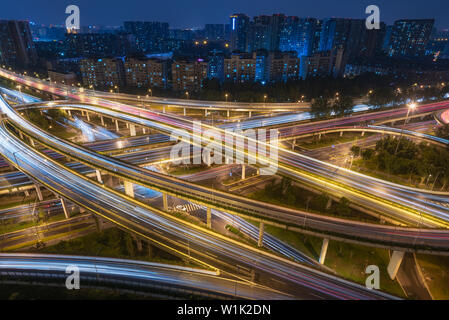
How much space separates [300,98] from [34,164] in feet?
281

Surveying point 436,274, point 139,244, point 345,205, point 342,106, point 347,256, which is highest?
point 342,106

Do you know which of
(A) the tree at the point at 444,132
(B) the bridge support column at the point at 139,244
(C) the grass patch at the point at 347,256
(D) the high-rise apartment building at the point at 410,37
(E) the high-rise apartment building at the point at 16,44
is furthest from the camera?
(D) the high-rise apartment building at the point at 410,37

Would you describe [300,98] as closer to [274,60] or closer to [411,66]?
[274,60]

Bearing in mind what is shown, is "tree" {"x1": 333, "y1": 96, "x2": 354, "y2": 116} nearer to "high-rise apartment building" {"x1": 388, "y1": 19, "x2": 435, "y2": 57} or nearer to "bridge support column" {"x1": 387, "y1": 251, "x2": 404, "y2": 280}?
"bridge support column" {"x1": 387, "y1": 251, "x2": 404, "y2": 280}

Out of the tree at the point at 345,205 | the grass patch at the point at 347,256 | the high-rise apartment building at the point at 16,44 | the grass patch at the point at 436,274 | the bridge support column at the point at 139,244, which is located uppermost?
the high-rise apartment building at the point at 16,44

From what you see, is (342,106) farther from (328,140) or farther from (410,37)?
(410,37)

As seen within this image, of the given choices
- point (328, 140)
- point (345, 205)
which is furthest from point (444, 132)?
point (345, 205)

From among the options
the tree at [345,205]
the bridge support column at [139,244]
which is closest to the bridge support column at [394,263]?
the tree at [345,205]

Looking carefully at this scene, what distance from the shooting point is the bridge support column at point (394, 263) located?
28.3 metres

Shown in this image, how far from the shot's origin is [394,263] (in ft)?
95.3

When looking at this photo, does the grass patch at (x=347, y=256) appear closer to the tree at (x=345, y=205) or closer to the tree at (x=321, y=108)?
the tree at (x=345, y=205)

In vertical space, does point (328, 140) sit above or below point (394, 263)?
above

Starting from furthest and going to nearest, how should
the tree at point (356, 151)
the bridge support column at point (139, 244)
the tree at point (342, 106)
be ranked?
1. the tree at point (342, 106)
2. the tree at point (356, 151)
3. the bridge support column at point (139, 244)
